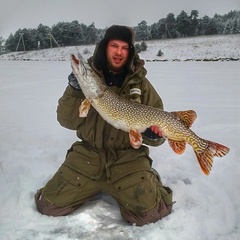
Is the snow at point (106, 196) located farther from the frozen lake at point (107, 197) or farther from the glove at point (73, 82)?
the glove at point (73, 82)

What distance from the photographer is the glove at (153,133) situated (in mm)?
2689

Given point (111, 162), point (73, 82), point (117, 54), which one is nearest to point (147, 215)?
point (111, 162)

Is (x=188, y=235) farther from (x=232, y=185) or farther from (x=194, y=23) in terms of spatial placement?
(x=194, y=23)

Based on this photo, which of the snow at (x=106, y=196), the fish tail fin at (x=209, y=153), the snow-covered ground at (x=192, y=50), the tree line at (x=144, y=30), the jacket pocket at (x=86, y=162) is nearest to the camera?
the snow at (x=106, y=196)

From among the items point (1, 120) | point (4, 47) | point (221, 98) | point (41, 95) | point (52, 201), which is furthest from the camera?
point (4, 47)

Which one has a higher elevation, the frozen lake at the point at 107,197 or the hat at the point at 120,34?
the hat at the point at 120,34

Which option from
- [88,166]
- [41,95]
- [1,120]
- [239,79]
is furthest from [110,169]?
[239,79]

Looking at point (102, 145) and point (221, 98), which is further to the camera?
point (221, 98)

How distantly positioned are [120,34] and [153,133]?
40.0 inches

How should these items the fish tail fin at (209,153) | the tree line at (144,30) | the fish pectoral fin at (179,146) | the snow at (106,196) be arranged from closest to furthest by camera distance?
the snow at (106,196), the fish tail fin at (209,153), the fish pectoral fin at (179,146), the tree line at (144,30)

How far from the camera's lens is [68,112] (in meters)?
2.80

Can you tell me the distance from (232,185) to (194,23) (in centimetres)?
5815

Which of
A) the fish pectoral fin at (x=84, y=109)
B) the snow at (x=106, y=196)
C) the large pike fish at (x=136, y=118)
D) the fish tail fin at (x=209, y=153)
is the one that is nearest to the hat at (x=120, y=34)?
the large pike fish at (x=136, y=118)

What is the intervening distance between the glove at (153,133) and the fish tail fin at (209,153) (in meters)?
0.35
